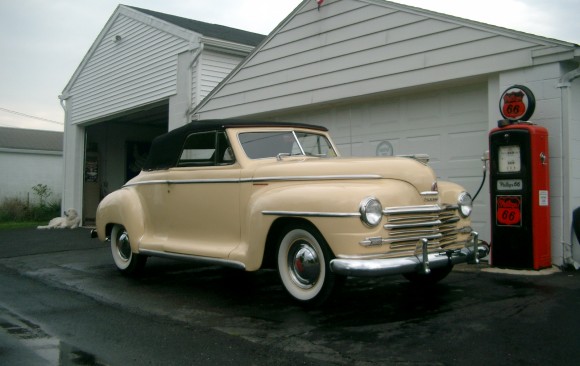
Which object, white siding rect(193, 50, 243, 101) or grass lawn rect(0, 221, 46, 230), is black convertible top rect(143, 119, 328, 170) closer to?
white siding rect(193, 50, 243, 101)

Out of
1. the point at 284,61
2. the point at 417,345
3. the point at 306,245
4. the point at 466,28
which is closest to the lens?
the point at 417,345

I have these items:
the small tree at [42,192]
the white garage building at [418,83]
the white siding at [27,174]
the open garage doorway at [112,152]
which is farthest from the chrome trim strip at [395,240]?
the white siding at [27,174]

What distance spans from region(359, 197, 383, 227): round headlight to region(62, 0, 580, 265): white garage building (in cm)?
326

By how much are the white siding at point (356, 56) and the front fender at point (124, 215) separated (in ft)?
12.7

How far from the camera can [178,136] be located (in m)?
6.76

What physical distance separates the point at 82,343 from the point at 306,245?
2.00 metres

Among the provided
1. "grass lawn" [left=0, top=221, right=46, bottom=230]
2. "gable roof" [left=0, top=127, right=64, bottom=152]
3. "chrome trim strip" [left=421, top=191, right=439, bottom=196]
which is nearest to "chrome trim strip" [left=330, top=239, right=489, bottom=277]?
"chrome trim strip" [left=421, top=191, right=439, bottom=196]

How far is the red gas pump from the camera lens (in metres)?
6.59

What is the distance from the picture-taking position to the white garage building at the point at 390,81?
6855 millimetres

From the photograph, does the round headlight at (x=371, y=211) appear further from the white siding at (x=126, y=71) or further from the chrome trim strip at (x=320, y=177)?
the white siding at (x=126, y=71)

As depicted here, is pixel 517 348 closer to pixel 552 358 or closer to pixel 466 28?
pixel 552 358

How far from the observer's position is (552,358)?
362 centimetres

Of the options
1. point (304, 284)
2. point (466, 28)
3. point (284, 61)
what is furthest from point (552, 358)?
point (284, 61)

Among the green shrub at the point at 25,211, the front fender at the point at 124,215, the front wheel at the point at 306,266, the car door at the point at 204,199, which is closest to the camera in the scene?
the front wheel at the point at 306,266
